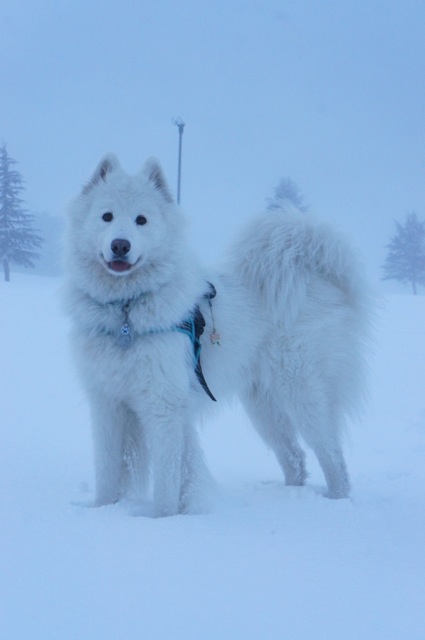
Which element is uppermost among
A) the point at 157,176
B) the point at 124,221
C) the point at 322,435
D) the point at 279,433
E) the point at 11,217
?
the point at 11,217

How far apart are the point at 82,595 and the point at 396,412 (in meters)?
5.94

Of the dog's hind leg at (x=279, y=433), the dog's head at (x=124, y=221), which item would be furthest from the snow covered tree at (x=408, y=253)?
the dog's head at (x=124, y=221)

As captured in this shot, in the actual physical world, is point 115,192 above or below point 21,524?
above

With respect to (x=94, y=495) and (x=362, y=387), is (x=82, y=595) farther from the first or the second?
(x=362, y=387)

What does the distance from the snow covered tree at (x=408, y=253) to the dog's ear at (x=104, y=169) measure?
3563 cm

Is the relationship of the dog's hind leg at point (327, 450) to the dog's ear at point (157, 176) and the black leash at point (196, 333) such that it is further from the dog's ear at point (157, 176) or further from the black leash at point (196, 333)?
the dog's ear at point (157, 176)

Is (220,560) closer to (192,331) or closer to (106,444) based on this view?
(106,444)

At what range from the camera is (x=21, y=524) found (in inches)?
103

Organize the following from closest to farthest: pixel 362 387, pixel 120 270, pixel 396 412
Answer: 1. pixel 120 270
2. pixel 362 387
3. pixel 396 412

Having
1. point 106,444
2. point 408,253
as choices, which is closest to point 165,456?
point 106,444

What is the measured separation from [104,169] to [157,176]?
373 mm

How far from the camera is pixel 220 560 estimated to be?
2.27 meters

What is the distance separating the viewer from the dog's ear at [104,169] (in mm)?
3736

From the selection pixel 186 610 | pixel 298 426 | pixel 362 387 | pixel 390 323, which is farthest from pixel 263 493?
pixel 390 323
